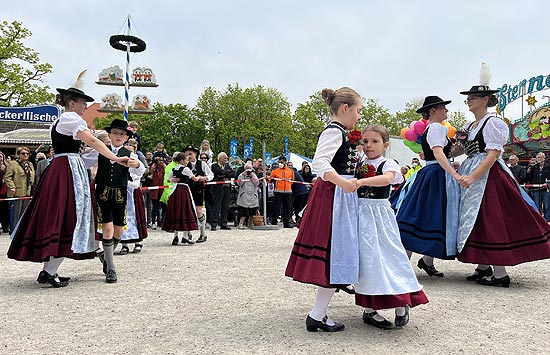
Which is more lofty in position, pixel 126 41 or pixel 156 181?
pixel 126 41

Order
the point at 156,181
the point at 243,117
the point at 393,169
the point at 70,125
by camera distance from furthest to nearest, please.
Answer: the point at 243,117, the point at 156,181, the point at 70,125, the point at 393,169

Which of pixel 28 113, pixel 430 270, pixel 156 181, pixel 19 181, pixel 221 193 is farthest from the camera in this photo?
pixel 28 113

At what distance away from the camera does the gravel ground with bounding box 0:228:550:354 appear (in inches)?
129

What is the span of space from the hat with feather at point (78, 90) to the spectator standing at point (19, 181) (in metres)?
7.40

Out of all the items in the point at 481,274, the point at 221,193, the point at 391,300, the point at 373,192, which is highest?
the point at 221,193

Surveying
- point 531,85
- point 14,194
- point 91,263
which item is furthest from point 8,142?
point 531,85

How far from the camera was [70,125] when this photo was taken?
5.12 metres

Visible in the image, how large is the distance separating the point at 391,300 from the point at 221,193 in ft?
32.3

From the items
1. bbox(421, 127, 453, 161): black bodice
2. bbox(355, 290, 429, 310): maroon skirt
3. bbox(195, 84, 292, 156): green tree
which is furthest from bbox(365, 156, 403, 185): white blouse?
bbox(195, 84, 292, 156): green tree

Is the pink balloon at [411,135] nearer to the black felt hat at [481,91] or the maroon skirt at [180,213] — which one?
the black felt hat at [481,91]

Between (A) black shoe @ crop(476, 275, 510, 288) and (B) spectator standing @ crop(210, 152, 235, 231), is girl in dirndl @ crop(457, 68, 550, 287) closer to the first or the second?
(A) black shoe @ crop(476, 275, 510, 288)

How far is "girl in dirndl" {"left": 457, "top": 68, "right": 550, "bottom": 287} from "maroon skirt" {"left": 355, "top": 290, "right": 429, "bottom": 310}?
194 cm

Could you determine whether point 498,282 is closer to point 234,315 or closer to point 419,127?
point 419,127

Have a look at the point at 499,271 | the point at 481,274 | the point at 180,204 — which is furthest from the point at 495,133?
the point at 180,204
